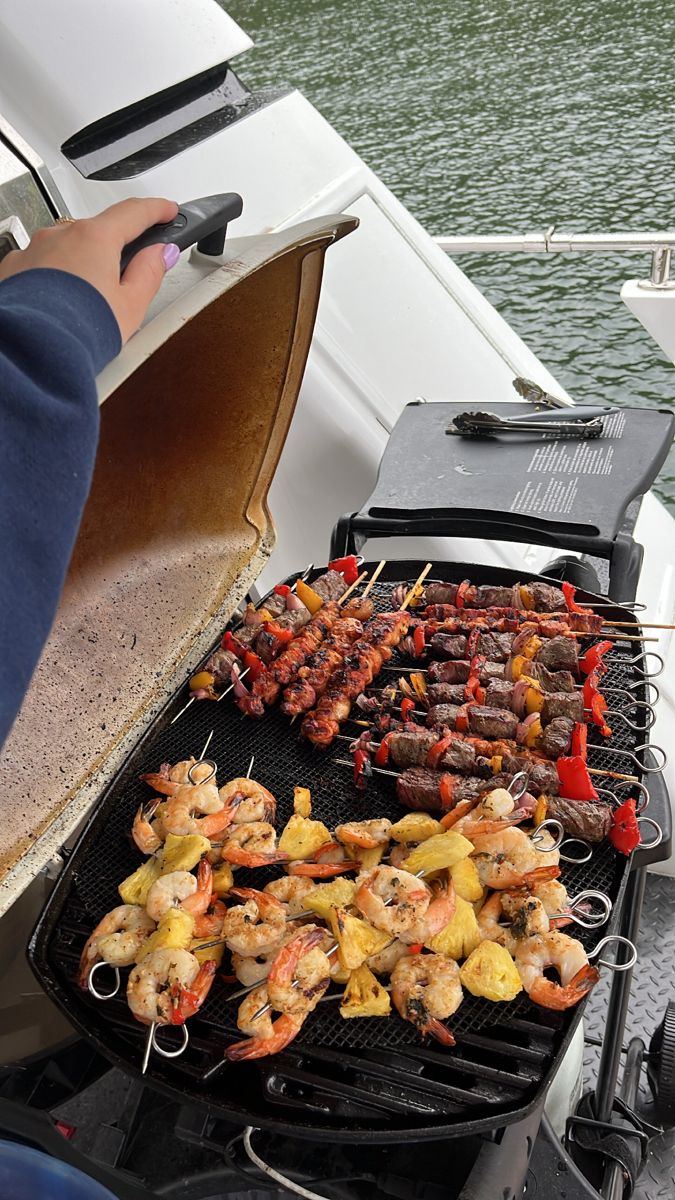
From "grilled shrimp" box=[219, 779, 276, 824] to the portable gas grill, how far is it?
78 millimetres

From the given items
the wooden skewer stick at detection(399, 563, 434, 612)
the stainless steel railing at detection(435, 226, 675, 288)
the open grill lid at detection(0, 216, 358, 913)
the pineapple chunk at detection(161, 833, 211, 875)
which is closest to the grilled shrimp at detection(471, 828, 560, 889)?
the pineapple chunk at detection(161, 833, 211, 875)

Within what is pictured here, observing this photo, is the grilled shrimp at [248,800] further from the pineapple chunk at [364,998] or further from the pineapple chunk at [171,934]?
the pineapple chunk at [364,998]

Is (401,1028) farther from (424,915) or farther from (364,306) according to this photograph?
(364,306)

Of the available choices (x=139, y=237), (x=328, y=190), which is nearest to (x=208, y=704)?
(x=139, y=237)

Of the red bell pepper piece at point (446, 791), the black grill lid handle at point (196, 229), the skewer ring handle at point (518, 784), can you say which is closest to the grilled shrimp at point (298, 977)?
the red bell pepper piece at point (446, 791)

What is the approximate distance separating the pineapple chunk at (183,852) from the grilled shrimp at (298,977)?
0.32 metres

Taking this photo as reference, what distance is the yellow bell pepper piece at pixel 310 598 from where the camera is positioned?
2.99 m

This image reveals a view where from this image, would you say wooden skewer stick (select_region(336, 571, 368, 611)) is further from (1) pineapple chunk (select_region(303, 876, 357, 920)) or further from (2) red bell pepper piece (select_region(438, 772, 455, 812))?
(1) pineapple chunk (select_region(303, 876, 357, 920))

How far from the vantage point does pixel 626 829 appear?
214cm

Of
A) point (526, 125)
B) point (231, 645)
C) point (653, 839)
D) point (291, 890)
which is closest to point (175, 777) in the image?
point (291, 890)

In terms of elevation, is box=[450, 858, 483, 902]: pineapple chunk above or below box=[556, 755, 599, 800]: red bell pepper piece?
above

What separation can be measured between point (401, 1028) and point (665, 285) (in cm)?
417

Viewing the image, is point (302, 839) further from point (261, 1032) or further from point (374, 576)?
point (374, 576)

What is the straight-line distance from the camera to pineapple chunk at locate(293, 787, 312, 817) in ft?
7.63
